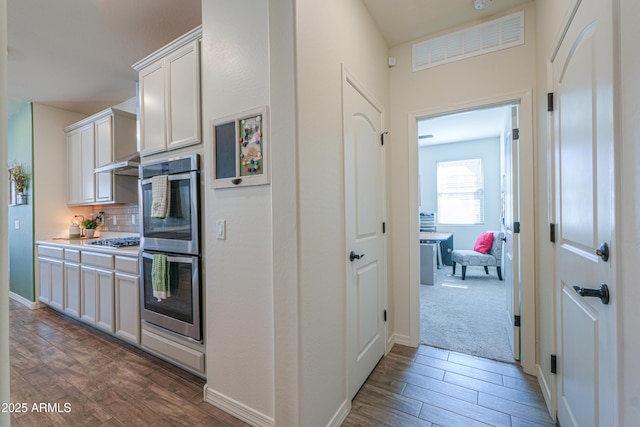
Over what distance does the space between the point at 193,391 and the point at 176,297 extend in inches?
25.9

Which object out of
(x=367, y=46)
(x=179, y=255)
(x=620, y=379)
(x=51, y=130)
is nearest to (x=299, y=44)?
(x=367, y=46)

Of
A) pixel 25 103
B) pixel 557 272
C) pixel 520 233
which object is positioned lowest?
pixel 557 272

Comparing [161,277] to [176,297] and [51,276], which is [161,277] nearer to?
[176,297]

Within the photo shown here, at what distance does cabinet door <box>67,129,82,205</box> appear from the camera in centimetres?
382

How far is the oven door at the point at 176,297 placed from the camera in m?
1.93

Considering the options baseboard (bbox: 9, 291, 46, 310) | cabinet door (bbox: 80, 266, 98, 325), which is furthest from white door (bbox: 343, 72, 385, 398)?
baseboard (bbox: 9, 291, 46, 310)

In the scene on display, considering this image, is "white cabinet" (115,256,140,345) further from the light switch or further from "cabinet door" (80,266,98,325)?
the light switch

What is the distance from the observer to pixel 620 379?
2.81 feet

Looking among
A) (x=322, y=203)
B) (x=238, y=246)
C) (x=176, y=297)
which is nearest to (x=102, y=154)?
(x=176, y=297)

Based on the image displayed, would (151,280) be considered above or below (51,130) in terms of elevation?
below

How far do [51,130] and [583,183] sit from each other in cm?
575

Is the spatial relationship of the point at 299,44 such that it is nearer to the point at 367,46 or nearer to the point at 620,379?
the point at 367,46

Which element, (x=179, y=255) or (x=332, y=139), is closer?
(x=332, y=139)

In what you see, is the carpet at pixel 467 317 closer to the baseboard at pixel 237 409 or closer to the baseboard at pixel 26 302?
the baseboard at pixel 237 409
